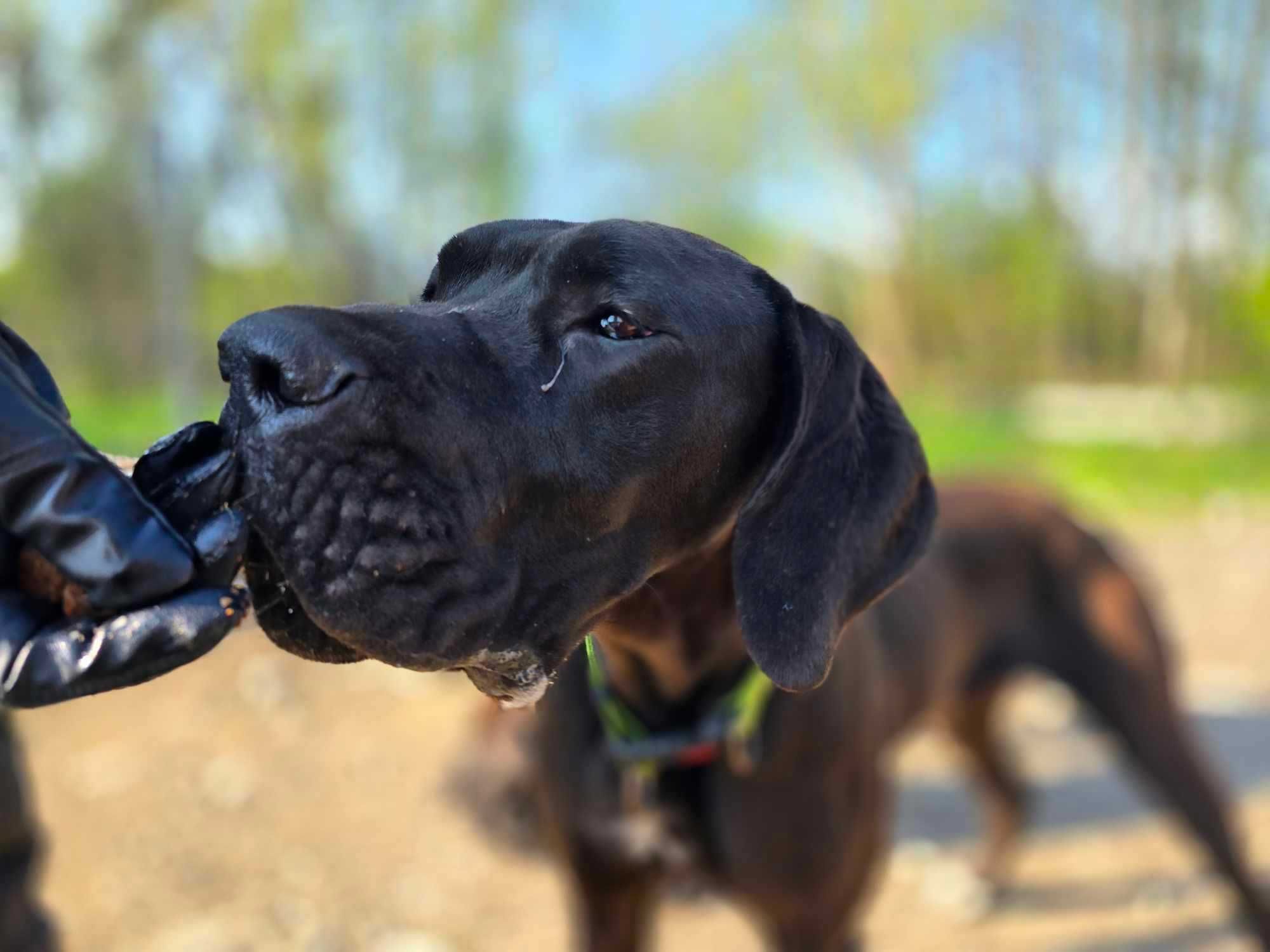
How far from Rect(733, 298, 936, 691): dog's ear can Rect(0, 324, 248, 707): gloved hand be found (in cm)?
92

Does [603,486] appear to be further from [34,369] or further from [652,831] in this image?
[652,831]

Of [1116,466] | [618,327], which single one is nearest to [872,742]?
[618,327]

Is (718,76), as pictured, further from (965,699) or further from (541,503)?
(541,503)

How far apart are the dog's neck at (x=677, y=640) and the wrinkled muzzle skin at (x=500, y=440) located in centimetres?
20

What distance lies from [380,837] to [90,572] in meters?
3.31

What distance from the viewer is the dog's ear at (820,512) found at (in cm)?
185

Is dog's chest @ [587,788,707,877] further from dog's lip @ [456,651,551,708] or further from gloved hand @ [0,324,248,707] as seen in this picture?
gloved hand @ [0,324,248,707]

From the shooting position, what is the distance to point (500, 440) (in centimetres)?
152

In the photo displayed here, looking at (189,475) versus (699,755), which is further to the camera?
(699,755)

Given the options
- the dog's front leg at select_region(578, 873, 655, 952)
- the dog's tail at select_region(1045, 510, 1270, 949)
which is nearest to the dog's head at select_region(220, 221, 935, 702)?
the dog's front leg at select_region(578, 873, 655, 952)

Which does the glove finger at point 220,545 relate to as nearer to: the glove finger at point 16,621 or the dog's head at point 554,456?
the dog's head at point 554,456

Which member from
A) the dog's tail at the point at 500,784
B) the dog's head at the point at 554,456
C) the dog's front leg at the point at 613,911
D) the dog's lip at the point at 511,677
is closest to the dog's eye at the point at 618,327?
the dog's head at the point at 554,456

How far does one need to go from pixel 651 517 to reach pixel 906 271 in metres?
17.7

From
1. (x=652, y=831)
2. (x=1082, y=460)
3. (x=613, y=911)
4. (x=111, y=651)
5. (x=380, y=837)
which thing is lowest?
(x=1082, y=460)
